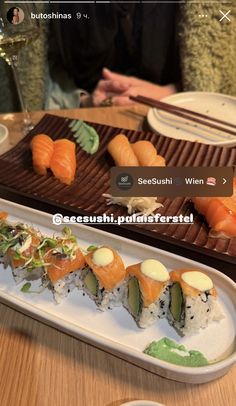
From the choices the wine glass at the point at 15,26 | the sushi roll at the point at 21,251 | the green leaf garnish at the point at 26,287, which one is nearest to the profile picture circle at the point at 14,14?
the wine glass at the point at 15,26

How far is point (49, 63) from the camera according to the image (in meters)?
1.26

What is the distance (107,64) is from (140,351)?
0.98m

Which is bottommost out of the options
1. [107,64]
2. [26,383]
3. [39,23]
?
[26,383]

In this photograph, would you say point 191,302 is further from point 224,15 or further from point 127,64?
point 127,64

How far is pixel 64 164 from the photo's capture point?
37.7 inches

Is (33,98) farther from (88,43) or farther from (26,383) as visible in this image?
(26,383)

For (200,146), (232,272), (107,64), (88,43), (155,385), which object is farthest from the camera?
(107,64)

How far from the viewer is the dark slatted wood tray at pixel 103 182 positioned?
0.78 metres

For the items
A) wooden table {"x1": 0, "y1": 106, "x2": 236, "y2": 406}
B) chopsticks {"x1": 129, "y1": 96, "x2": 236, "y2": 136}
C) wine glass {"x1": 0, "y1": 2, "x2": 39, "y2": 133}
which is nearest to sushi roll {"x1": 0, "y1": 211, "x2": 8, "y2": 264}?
wooden table {"x1": 0, "y1": 106, "x2": 236, "y2": 406}

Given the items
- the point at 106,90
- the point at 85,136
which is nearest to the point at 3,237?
the point at 85,136

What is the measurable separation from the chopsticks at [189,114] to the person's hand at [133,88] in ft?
0.33

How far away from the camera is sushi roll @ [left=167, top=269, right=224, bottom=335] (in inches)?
24.8

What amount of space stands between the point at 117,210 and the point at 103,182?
0.37 feet

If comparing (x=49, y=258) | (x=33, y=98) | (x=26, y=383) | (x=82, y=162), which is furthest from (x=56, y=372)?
(x=33, y=98)
